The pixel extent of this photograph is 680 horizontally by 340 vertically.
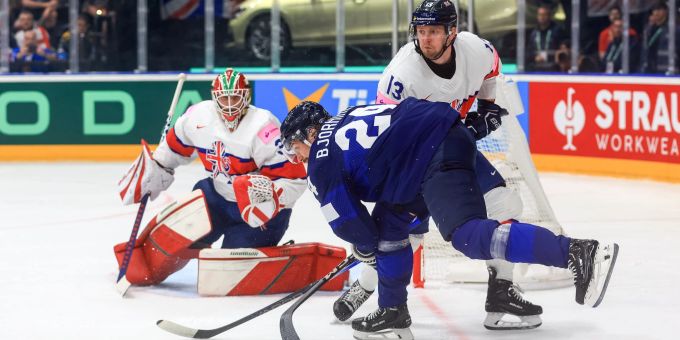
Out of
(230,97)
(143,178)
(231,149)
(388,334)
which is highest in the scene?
(230,97)

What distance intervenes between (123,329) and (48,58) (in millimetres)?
6149

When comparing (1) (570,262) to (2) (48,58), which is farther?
(2) (48,58)

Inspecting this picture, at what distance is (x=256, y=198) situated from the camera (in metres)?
4.51

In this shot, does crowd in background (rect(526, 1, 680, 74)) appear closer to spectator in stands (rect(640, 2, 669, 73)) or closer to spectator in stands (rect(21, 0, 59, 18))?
spectator in stands (rect(640, 2, 669, 73))

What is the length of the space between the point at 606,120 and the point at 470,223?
513 cm

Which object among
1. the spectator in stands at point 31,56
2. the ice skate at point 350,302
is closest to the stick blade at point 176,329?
the ice skate at point 350,302

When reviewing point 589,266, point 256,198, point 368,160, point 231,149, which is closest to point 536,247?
point 589,266

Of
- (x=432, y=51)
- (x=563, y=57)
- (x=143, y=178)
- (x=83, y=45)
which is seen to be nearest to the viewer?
(x=432, y=51)

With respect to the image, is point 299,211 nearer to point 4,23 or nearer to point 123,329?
point 123,329

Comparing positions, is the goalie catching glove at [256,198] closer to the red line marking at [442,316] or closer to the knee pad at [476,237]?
the red line marking at [442,316]

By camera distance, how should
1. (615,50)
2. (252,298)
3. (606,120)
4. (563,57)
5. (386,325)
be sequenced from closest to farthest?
(386,325)
(252,298)
(606,120)
(615,50)
(563,57)

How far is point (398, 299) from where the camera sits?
3818 mm

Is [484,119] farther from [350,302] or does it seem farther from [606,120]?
[606,120]

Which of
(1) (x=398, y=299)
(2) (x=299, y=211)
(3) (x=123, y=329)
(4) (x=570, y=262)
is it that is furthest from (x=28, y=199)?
(4) (x=570, y=262)
